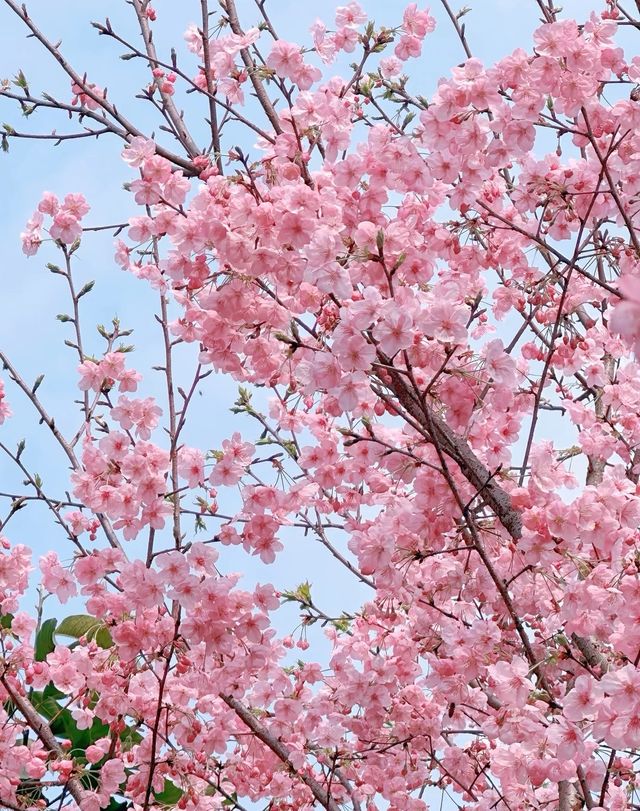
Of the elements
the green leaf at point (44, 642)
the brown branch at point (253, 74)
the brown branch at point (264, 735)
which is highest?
the brown branch at point (253, 74)

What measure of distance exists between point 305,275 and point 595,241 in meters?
1.70

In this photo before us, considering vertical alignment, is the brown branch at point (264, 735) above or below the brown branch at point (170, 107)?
below

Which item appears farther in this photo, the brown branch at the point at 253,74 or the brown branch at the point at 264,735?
the brown branch at the point at 264,735

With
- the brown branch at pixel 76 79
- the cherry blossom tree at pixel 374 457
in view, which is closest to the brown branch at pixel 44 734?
the cherry blossom tree at pixel 374 457

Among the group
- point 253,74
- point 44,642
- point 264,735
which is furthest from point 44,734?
point 253,74

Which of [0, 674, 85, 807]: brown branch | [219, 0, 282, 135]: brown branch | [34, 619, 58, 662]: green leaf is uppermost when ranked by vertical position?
[219, 0, 282, 135]: brown branch

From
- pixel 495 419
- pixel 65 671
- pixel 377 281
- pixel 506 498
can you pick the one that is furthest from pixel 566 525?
pixel 65 671

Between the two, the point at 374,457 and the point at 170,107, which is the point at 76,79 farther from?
the point at 374,457

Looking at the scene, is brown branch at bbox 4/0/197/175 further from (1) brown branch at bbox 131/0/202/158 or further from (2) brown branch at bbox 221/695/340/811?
(2) brown branch at bbox 221/695/340/811

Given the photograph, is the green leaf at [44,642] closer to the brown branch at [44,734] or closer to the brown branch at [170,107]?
the brown branch at [44,734]

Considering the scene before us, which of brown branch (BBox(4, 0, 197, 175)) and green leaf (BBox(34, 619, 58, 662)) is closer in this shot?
brown branch (BBox(4, 0, 197, 175))

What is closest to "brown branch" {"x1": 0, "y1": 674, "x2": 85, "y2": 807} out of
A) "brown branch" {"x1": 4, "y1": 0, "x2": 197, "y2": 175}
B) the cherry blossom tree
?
the cherry blossom tree

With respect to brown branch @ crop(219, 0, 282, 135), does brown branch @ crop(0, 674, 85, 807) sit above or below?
below

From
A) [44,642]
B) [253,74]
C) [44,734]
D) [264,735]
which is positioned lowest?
[44,734]
